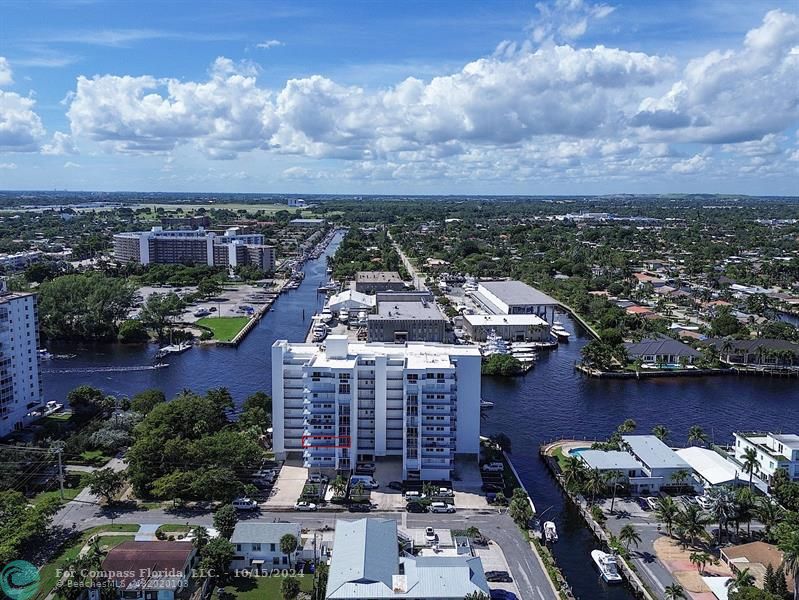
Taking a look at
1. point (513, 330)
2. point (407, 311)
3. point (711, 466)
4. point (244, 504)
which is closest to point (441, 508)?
point (244, 504)

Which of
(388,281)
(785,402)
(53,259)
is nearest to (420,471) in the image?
(785,402)

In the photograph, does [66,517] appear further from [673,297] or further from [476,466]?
[673,297]

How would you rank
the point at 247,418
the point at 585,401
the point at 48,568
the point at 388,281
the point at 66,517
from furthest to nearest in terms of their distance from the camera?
the point at 388,281 → the point at 585,401 → the point at 247,418 → the point at 66,517 → the point at 48,568

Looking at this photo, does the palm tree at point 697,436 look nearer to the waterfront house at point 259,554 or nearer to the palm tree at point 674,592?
the palm tree at point 674,592

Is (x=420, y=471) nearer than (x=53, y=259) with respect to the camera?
Yes

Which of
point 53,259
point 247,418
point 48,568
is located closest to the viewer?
point 48,568

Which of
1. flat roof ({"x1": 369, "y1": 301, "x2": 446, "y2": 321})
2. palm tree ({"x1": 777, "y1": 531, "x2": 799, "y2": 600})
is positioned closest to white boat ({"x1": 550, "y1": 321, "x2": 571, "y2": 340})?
flat roof ({"x1": 369, "y1": 301, "x2": 446, "y2": 321})

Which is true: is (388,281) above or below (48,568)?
above

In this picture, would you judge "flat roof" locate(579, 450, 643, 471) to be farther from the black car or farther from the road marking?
the black car
